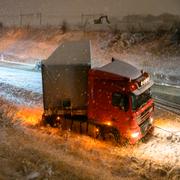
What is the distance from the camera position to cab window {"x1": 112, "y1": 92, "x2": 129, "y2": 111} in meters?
13.6

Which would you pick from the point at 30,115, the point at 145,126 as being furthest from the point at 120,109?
the point at 30,115

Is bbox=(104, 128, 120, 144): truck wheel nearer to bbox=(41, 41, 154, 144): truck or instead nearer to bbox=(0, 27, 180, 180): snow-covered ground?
bbox=(41, 41, 154, 144): truck

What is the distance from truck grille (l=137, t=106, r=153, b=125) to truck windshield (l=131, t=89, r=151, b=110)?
39 centimetres

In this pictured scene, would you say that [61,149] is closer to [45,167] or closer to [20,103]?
[45,167]

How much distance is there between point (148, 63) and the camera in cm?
2397

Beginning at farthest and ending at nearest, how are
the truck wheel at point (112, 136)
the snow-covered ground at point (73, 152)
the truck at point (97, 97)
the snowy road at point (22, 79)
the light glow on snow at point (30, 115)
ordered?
the snowy road at point (22, 79) → the light glow on snow at point (30, 115) → the truck wheel at point (112, 136) → the truck at point (97, 97) → the snow-covered ground at point (73, 152)

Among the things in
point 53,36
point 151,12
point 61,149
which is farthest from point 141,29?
point 61,149

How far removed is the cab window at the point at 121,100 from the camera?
13.6 metres

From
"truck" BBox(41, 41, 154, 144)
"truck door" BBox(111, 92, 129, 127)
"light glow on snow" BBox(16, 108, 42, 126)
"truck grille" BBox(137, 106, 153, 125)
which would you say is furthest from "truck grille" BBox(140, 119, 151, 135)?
"light glow on snow" BBox(16, 108, 42, 126)

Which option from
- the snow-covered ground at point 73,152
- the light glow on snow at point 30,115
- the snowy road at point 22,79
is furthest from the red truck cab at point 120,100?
the snowy road at point 22,79

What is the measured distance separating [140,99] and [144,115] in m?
0.76

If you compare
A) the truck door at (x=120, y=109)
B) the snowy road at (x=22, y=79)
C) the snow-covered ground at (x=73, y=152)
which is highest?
the truck door at (x=120, y=109)

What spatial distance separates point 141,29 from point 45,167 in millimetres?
18288

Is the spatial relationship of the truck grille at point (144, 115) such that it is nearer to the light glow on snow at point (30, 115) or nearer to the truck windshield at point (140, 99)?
the truck windshield at point (140, 99)
